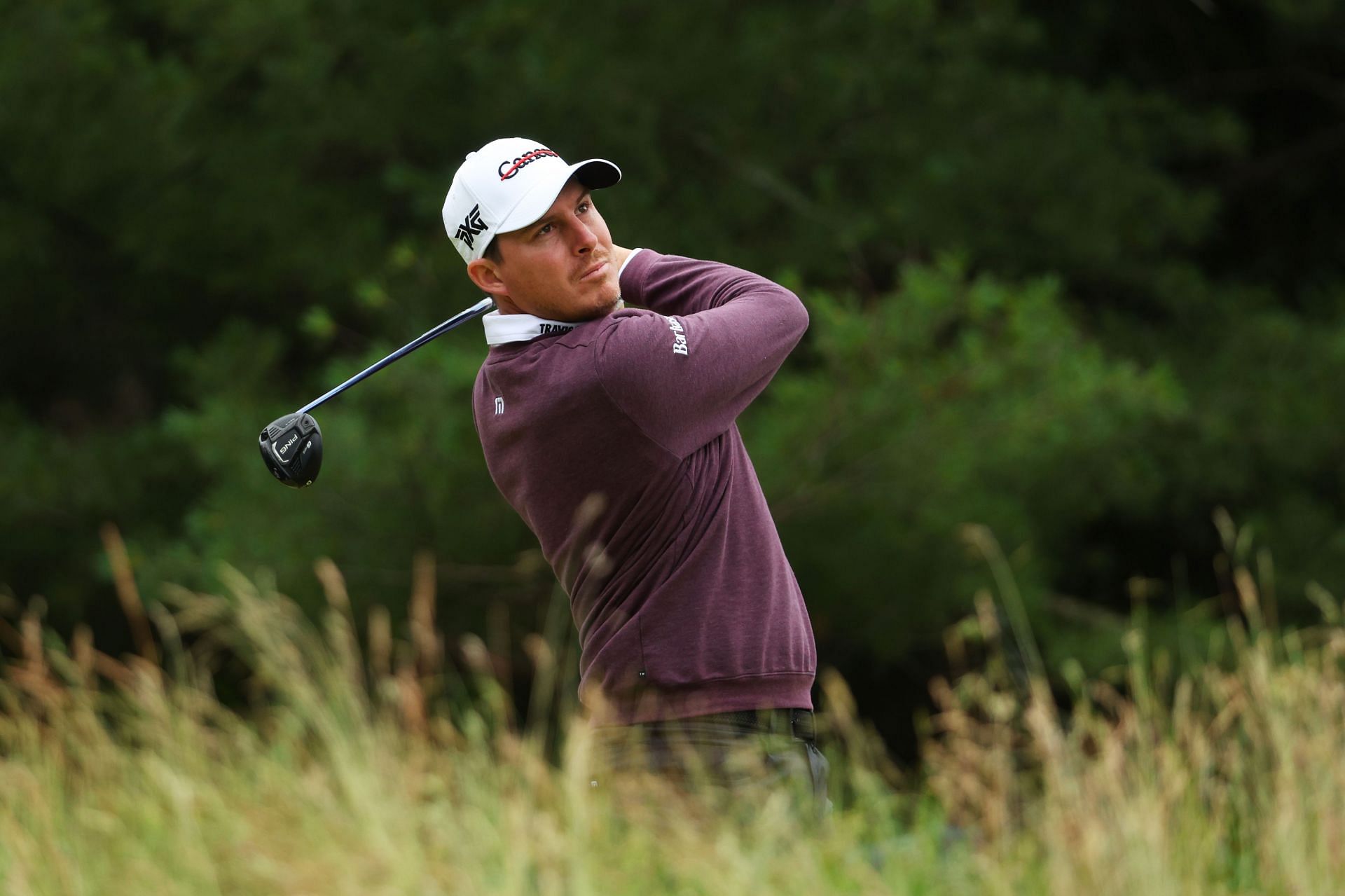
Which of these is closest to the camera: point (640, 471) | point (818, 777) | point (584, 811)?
point (584, 811)

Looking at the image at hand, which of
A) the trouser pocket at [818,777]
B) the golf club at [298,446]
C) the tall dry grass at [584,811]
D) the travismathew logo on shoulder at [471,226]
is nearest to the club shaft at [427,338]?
the golf club at [298,446]

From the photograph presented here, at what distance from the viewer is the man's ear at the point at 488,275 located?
112 inches

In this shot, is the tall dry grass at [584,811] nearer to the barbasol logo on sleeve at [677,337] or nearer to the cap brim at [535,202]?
the barbasol logo on sleeve at [677,337]

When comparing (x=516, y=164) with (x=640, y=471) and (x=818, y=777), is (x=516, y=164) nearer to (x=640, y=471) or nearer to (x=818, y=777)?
(x=640, y=471)

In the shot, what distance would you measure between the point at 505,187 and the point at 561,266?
0.16 metres

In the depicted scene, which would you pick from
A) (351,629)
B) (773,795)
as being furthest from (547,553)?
(351,629)

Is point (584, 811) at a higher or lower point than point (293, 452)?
lower

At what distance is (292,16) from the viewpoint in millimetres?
7605

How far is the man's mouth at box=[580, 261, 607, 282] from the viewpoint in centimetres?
279

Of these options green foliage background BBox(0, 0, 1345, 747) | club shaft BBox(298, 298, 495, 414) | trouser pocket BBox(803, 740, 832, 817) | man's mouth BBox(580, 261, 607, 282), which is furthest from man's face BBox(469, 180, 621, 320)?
green foliage background BBox(0, 0, 1345, 747)

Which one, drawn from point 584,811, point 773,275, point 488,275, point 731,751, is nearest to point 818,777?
point 731,751

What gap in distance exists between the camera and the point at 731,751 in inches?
108

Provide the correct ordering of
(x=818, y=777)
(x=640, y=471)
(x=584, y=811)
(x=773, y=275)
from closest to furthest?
(x=584, y=811) < (x=640, y=471) < (x=818, y=777) < (x=773, y=275)

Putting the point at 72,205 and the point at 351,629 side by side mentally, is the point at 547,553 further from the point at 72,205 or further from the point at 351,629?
the point at 72,205
